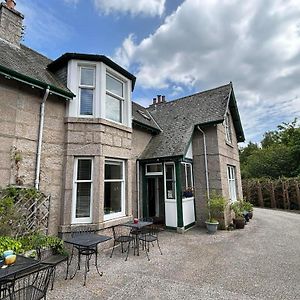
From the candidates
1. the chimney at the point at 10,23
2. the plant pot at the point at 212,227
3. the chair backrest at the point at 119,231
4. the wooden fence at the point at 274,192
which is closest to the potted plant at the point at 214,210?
the plant pot at the point at 212,227

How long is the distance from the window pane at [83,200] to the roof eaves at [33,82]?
3.22 meters

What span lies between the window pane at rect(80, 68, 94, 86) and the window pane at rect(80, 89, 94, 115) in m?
0.32

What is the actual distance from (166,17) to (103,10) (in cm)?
312

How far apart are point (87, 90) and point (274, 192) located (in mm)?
17925

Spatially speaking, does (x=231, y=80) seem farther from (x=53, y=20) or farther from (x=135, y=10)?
(x=53, y=20)

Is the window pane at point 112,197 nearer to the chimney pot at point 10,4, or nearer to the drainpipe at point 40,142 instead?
the drainpipe at point 40,142

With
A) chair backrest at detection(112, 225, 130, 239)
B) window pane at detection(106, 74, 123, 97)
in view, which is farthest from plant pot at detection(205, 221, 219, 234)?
window pane at detection(106, 74, 123, 97)

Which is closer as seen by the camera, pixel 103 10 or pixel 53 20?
pixel 53 20

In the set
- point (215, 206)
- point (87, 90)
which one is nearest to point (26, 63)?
point (87, 90)

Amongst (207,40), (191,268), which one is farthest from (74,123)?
(207,40)

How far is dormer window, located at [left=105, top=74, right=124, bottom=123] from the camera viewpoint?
791 cm

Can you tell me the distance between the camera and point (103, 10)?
8438mm

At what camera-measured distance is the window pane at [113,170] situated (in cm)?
762

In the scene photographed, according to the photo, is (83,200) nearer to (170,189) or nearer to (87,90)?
(87,90)
